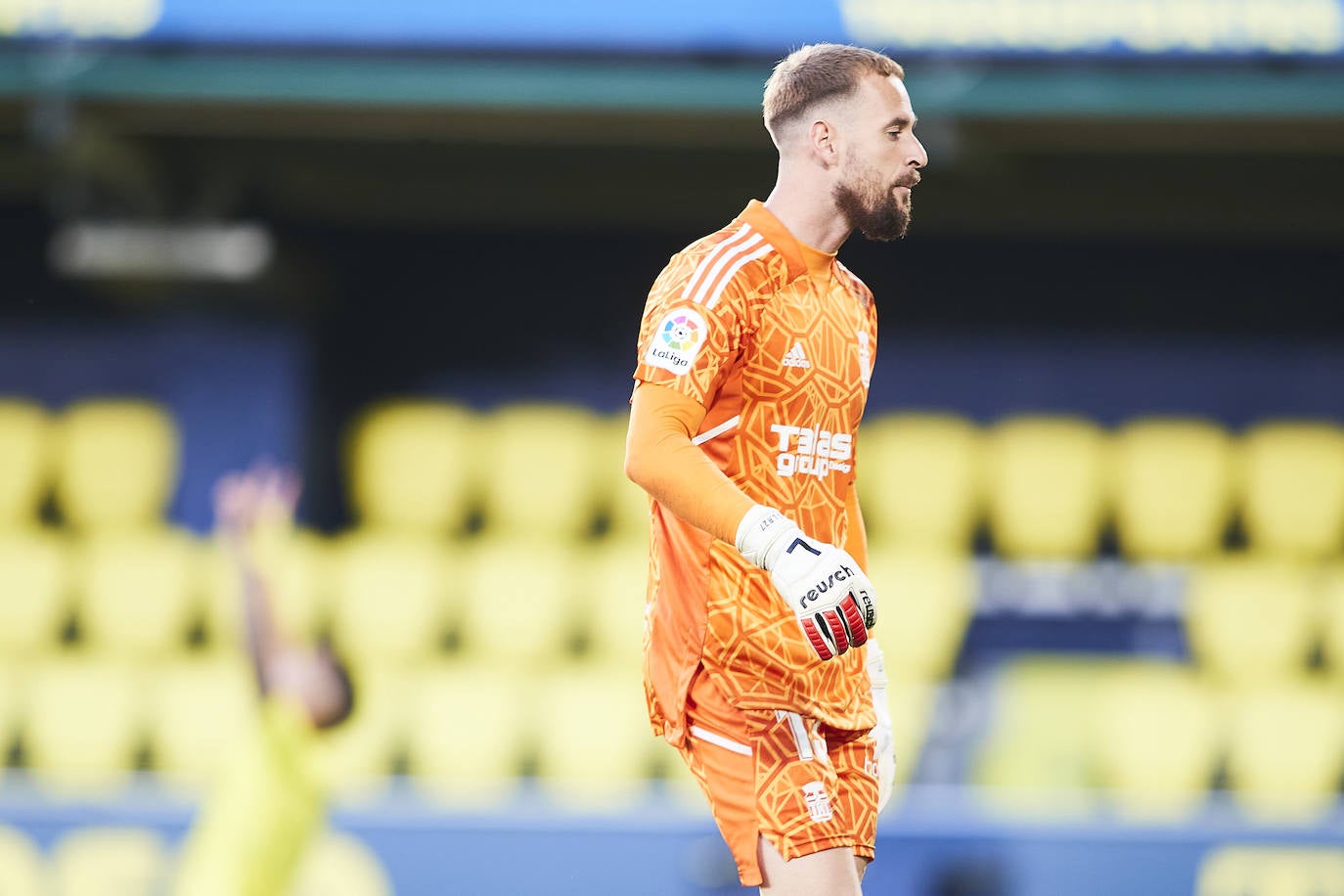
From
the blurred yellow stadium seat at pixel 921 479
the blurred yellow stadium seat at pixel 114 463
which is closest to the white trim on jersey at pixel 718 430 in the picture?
the blurred yellow stadium seat at pixel 921 479

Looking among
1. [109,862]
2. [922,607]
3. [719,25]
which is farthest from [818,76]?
[922,607]

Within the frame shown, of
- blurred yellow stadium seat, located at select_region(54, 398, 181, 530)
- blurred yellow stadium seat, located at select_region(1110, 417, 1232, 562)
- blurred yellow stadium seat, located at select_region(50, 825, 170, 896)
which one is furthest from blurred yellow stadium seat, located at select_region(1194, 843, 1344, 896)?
blurred yellow stadium seat, located at select_region(54, 398, 181, 530)

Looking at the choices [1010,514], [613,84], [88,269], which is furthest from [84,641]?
[1010,514]

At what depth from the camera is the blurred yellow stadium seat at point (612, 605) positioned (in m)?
7.79

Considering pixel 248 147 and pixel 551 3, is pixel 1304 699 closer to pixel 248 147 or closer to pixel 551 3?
pixel 551 3

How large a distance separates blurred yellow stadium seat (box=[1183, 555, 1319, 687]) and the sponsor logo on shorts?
17.7 ft

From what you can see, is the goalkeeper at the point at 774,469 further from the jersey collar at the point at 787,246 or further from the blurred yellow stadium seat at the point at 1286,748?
the blurred yellow stadium seat at the point at 1286,748

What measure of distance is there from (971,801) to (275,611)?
3.07m

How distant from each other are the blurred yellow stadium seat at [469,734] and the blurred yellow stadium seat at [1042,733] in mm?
1977

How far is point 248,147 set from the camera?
7.55 metres

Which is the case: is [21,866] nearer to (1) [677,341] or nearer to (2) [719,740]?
(2) [719,740]

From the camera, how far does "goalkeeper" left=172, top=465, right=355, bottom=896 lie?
18.6ft

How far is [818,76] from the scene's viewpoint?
273 centimetres

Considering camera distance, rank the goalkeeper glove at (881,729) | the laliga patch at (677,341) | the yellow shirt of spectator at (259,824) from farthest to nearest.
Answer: the yellow shirt of spectator at (259,824)
the goalkeeper glove at (881,729)
the laliga patch at (677,341)
